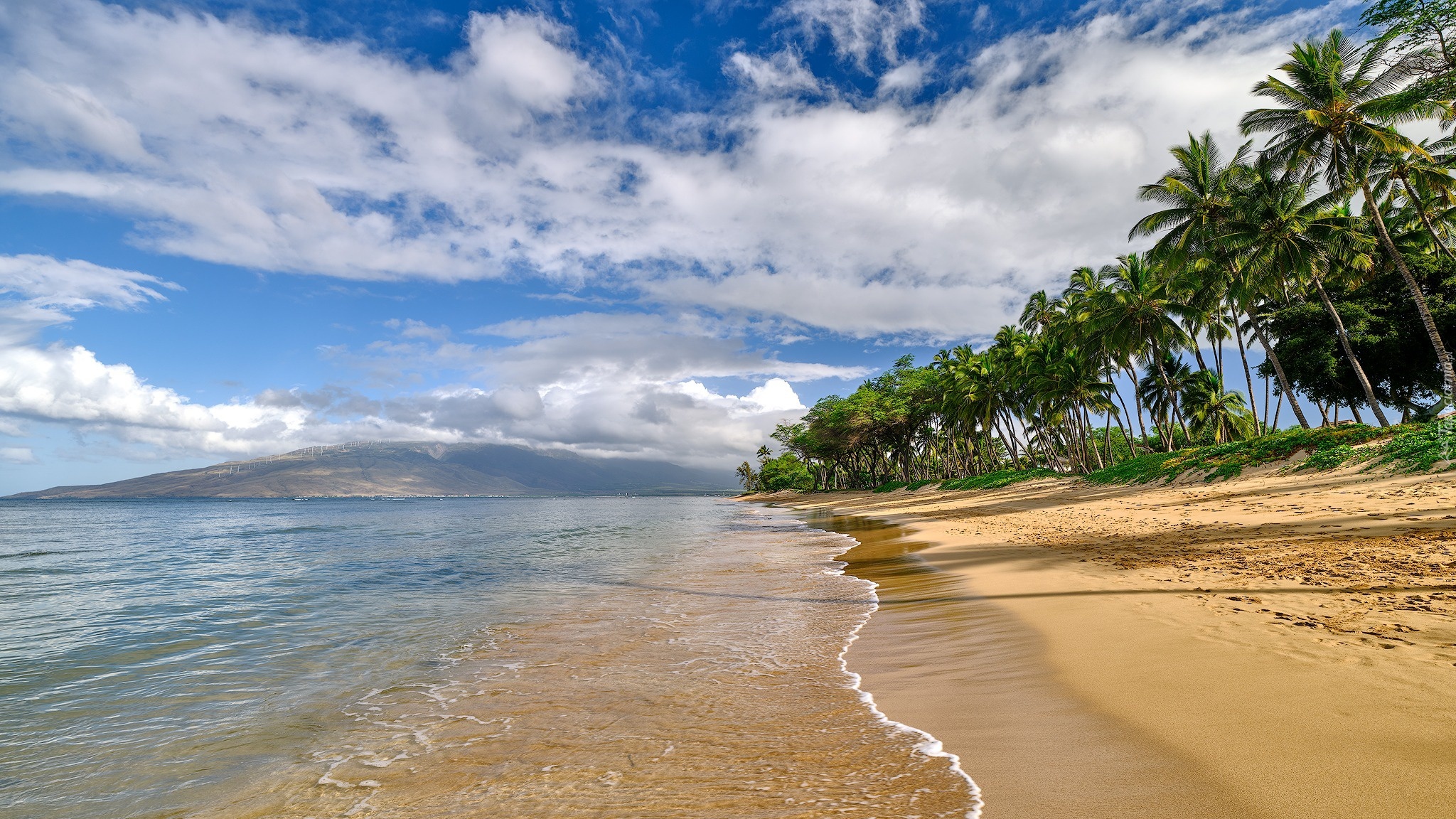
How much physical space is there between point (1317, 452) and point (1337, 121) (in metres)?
12.4

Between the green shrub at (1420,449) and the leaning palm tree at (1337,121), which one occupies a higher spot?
the leaning palm tree at (1337,121)

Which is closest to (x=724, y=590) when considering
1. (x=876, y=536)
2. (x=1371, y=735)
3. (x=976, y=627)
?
(x=976, y=627)

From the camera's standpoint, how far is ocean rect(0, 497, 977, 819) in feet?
12.3

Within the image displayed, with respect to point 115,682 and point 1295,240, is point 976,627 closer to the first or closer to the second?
point 115,682

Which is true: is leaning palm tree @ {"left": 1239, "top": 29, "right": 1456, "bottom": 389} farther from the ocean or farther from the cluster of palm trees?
the ocean

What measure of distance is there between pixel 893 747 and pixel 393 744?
12.7ft

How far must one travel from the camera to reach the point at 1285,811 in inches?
102

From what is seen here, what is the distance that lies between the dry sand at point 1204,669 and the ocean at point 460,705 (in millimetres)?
578

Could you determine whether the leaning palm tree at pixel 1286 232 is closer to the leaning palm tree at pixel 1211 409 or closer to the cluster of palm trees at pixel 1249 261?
the cluster of palm trees at pixel 1249 261

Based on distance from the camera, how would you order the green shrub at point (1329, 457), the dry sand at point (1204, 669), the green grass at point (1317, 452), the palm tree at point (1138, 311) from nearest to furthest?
1. the dry sand at point (1204, 669)
2. the green grass at point (1317, 452)
3. the green shrub at point (1329, 457)
4. the palm tree at point (1138, 311)

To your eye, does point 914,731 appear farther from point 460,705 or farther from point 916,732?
point 460,705

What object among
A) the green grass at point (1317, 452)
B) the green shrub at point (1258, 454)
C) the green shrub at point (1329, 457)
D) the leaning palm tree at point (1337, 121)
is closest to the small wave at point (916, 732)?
the green grass at point (1317, 452)

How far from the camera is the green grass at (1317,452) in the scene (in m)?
14.0

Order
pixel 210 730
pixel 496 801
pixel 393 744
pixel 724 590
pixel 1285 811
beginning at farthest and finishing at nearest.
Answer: pixel 724 590 → pixel 210 730 → pixel 393 744 → pixel 496 801 → pixel 1285 811
